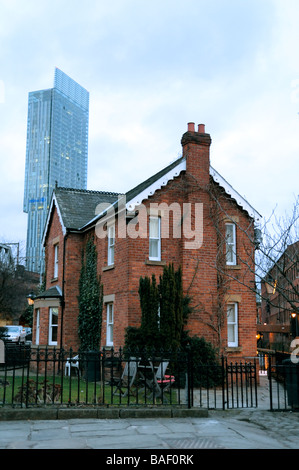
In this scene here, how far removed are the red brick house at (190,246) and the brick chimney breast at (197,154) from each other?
4 cm

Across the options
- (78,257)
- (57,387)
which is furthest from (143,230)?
(57,387)

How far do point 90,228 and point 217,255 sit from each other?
18.5ft

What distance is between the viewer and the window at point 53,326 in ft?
69.1

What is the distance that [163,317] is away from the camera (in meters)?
15.4

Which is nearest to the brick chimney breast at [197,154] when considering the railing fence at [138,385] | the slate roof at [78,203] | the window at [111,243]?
the window at [111,243]

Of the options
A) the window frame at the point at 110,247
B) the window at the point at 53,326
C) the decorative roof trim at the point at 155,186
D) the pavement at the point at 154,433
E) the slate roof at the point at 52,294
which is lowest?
the pavement at the point at 154,433

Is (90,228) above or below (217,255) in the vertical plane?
above

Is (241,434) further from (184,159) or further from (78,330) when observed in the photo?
(78,330)

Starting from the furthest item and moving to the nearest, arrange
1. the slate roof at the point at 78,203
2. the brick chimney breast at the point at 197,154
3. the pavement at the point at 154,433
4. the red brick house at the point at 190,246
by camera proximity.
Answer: the slate roof at the point at 78,203 → the brick chimney breast at the point at 197,154 → the red brick house at the point at 190,246 → the pavement at the point at 154,433

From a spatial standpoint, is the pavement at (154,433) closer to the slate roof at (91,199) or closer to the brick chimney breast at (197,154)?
the slate roof at (91,199)

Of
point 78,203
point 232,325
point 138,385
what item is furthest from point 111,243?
point 138,385

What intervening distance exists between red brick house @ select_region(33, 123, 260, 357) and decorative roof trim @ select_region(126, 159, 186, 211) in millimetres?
35

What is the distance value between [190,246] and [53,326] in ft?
26.1

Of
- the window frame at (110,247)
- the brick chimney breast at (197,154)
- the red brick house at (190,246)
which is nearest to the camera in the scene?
the red brick house at (190,246)
